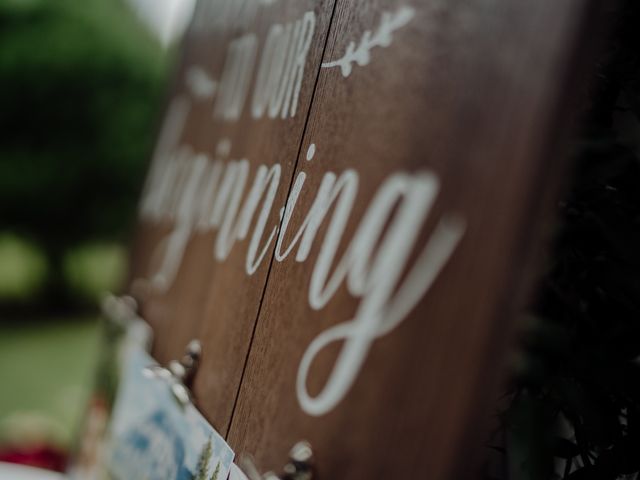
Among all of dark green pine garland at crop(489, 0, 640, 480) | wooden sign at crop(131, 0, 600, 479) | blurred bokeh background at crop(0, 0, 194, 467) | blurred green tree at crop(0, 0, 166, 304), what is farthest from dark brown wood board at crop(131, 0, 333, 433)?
blurred green tree at crop(0, 0, 166, 304)

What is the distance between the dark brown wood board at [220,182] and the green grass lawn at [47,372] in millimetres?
1371

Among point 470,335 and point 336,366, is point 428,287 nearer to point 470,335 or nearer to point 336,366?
point 470,335

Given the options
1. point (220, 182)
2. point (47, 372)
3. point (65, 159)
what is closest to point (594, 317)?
point (220, 182)

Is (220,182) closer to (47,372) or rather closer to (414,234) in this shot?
(414,234)

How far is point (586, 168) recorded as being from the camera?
40.5 inches

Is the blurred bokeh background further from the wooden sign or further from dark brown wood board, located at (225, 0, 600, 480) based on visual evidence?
dark brown wood board, located at (225, 0, 600, 480)

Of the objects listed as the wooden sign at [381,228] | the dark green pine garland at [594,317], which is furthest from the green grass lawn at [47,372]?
the dark green pine garland at [594,317]

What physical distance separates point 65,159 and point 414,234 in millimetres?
5547

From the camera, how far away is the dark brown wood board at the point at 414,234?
648 mm

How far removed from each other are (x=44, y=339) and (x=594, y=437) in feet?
19.0

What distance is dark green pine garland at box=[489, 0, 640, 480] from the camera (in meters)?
0.93

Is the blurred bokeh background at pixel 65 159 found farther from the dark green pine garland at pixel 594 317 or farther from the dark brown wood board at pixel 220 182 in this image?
the dark green pine garland at pixel 594 317

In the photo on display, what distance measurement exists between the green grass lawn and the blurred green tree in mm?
637

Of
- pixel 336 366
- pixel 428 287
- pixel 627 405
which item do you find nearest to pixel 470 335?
pixel 428 287
